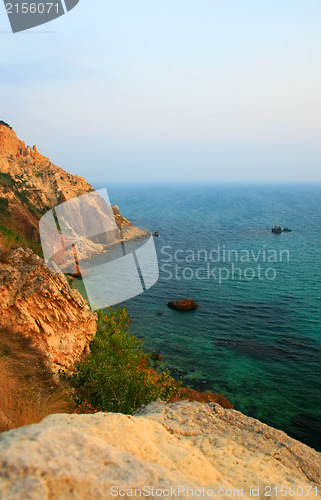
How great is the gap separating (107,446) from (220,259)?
204 feet

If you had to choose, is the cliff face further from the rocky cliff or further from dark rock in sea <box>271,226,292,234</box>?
dark rock in sea <box>271,226,292,234</box>

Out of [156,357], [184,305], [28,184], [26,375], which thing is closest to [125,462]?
[26,375]

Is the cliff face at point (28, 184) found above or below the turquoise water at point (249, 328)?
above

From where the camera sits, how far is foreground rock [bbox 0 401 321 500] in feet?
13.9

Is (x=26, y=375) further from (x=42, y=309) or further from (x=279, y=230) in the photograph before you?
(x=279, y=230)

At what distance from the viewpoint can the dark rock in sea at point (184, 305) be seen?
4100 cm

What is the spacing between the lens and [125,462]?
16.8ft

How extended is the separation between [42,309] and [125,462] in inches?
521

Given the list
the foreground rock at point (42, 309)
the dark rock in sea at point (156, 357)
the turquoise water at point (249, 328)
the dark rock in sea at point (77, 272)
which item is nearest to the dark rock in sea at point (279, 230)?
the turquoise water at point (249, 328)

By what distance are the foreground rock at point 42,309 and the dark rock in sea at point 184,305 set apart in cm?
2303

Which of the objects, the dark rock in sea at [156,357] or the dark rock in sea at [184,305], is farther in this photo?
the dark rock in sea at [184,305]

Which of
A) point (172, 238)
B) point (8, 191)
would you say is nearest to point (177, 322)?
point (8, 191)

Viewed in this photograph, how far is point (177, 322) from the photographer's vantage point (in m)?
38.0

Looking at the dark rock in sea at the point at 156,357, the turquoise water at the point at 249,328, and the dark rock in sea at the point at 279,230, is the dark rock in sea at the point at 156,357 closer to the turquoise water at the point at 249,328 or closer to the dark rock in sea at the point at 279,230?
the turquoise water at the point at 249,328
